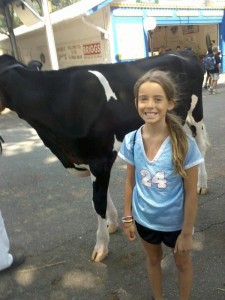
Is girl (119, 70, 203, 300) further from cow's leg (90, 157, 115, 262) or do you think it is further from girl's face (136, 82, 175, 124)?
cow's leg (90, 157, 115, 262)

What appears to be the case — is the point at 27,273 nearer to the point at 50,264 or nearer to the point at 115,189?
the point at 50,264

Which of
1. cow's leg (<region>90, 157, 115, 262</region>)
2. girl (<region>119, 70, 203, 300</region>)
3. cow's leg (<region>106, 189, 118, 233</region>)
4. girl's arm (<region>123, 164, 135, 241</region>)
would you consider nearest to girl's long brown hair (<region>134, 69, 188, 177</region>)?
girl (<region>119, 70, 203, 300</region>)

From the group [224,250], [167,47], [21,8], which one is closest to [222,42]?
[167,47]

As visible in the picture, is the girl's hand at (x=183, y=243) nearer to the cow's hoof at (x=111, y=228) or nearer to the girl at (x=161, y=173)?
the girl at (x=161, y=173)

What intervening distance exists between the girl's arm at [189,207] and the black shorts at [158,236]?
8 cm

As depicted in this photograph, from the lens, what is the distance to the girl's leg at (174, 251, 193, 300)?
1.92m

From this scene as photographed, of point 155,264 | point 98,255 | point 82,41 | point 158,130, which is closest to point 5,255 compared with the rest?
point 98,255

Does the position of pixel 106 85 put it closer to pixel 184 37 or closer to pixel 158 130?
pixel 158 130

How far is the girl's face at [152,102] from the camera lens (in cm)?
169

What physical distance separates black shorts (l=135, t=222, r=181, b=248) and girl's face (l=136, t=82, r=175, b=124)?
648 mm

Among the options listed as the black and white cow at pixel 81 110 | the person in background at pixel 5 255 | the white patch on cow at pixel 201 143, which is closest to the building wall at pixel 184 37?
the white patch on cow at pixel 201 143

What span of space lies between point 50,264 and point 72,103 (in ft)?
4.49

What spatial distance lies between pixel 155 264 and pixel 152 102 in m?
Answer: 1.05

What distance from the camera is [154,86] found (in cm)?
169
